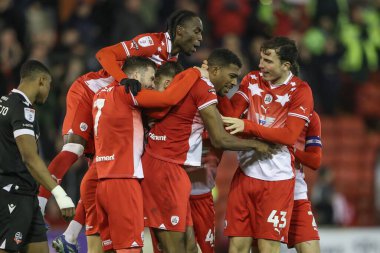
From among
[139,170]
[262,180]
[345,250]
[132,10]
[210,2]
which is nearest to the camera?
[139,170]

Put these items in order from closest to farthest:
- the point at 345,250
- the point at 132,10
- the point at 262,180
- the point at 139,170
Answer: the point at 139,170 → the point at 262,180 → the point at 345,250 → the point at 132,10

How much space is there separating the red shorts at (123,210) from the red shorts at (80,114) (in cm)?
125

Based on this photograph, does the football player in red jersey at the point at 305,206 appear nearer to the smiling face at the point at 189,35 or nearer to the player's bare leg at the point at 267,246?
the player's bare leg at the point at 267,246

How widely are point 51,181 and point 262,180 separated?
6.24ft

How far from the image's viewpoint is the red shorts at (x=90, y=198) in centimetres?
801

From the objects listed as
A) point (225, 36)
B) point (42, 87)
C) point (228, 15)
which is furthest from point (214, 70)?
point (228, 15)

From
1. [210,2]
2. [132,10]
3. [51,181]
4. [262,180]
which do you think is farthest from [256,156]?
[210,2]

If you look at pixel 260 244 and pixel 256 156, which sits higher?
pixel 256 156

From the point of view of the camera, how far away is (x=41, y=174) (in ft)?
24.1

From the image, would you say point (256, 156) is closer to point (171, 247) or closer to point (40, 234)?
point (171, 247)

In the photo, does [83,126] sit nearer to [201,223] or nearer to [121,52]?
[121,52]

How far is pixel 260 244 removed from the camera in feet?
25.6

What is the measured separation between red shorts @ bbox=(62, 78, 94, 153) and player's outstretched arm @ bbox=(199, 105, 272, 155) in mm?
1489

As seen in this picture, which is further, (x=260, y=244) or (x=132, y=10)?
(x=132, y=10)
